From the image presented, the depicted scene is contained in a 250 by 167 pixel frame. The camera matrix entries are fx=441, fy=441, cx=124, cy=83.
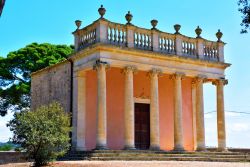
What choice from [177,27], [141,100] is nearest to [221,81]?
[177,27]

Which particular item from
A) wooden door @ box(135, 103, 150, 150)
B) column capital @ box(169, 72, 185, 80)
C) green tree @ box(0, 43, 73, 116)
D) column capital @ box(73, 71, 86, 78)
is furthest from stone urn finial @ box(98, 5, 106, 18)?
green tree @ box(0, 43, 73, 116)

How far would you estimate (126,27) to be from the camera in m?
23.3

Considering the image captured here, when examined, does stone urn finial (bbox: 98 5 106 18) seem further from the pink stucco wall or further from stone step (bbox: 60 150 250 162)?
stone step (bbox: 60 150 250 162)

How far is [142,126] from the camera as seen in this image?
84.6ft

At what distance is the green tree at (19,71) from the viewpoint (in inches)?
1388

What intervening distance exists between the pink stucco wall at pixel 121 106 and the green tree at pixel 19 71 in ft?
36.1

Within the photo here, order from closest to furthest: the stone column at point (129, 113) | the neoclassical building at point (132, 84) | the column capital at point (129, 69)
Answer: the stone column at point (129, 113)
the neoclassical building at point (132, 84)
the column capital at point (129, 69)

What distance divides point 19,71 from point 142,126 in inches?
571

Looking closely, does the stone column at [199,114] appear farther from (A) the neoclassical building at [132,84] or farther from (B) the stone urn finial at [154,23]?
(B) the stone urn finial at [154,23]

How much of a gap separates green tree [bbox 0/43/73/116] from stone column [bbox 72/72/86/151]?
12251 millimetres

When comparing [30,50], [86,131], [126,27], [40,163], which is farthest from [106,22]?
[30,50]

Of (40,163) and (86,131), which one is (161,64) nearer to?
(86,131)

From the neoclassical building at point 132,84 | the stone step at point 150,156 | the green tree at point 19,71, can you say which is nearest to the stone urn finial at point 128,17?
the neoclassical building at point 132,84

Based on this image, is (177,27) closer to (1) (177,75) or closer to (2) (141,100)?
(1) (177,75)
